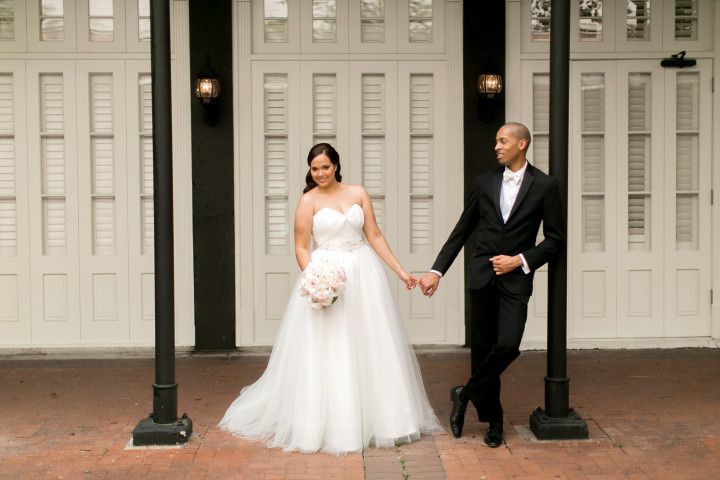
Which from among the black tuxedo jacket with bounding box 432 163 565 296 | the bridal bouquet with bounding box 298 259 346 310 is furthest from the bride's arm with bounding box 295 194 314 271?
the black tuxedo jacket with bounding box 432 163 565 296

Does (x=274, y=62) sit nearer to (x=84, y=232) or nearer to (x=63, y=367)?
(x=84, y=232)

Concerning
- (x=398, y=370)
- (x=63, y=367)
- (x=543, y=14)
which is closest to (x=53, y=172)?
(x=63, y=367)

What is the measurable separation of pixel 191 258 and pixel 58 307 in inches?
51.6

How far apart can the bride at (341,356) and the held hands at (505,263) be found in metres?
0.64

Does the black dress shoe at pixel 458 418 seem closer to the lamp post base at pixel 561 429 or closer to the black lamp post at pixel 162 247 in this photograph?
the lamp post base at pixel 561 429

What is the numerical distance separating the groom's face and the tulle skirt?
1.07 m

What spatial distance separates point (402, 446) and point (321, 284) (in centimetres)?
113

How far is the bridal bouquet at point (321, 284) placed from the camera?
5246 mm

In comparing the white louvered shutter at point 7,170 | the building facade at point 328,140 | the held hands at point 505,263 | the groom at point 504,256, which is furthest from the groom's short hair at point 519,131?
the white louvered shutter at point 7,170

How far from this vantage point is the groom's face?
5215 mm

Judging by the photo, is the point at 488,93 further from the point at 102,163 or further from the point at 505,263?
the point at 102,163

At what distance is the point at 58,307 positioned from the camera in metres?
7.94

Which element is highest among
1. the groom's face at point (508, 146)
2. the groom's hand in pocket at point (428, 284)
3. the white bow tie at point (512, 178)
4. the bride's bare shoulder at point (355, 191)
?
the groom's face at point (508, 146)

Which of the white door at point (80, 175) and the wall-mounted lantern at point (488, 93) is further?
the white door at point (80, 175)
